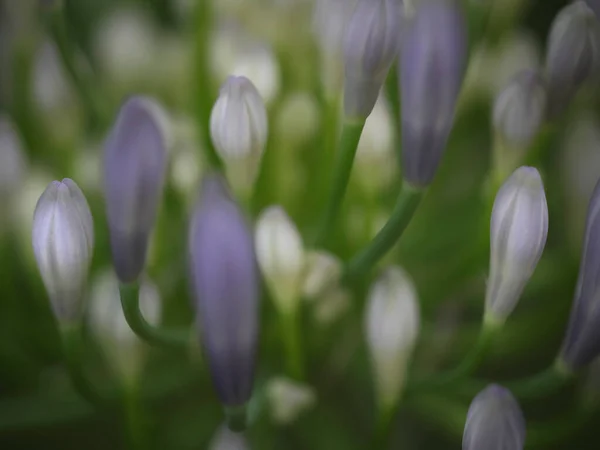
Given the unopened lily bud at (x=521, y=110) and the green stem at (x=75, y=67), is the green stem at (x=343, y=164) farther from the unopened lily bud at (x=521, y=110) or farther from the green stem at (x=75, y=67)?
the green stem at (x=75, y=67)

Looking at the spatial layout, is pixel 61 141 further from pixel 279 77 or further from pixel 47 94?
pixel 279 77

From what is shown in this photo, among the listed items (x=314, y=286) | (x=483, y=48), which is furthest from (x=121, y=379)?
(x=483, y=48)

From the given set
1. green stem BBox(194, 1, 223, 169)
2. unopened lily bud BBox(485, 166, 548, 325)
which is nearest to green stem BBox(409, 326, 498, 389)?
unopened lily bud BBox(485, 166, 548, 325)

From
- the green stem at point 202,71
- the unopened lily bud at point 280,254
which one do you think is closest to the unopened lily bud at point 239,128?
the unopened lily bud at point 280,254

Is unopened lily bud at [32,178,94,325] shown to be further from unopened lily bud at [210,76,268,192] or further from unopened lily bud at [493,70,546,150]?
unopened lily bud at [493,70,546,150]

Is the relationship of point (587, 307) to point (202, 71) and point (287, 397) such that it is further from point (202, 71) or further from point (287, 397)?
point (202, 71)

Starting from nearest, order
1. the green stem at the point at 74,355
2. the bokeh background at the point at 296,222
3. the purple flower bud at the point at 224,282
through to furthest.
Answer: the purple flower bud at the point at 224,282 < the green stem at the point at 74,355 < the bokeh background at the point at 296,222
